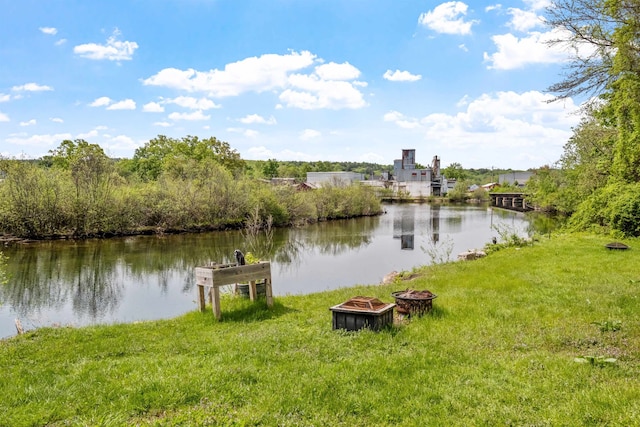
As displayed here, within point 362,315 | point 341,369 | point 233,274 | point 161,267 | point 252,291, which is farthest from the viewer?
point 161,267

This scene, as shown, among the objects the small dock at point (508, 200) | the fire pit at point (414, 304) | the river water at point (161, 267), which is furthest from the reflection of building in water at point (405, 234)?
the small dock at point (508, 200)

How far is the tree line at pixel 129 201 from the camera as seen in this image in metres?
30.4

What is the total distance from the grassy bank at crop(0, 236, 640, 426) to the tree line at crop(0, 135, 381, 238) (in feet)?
50.2

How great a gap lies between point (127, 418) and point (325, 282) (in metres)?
13.0

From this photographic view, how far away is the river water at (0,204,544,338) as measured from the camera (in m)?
13.4

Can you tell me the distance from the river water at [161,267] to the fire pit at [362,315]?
24.2 feet

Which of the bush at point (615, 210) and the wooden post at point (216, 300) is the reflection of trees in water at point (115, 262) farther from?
the bush at point (615, 210)

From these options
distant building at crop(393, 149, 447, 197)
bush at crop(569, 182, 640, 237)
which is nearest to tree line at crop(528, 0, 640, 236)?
bush at crop(569, 182, 640, 237)

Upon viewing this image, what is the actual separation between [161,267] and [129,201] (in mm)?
16216

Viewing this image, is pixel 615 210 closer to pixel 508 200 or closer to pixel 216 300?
pixel 216 300

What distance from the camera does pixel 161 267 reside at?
20641 millimetres

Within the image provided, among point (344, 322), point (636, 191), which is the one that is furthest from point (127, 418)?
point (636, 191)

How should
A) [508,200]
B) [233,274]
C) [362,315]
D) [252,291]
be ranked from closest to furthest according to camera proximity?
[362,315] → [233,274] → [252,291] → [508,200]

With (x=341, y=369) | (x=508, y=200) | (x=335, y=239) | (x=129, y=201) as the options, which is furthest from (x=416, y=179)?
(x=341, y=369)
